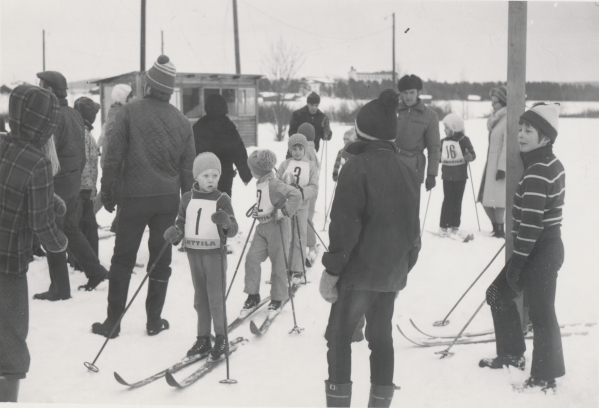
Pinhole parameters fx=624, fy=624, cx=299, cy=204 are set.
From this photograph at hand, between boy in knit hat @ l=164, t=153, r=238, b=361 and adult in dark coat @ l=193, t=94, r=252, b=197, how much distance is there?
2743 millimetres

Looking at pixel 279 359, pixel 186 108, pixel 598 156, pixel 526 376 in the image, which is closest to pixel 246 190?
pixel 598 156

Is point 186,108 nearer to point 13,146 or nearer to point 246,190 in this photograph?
point 246,190

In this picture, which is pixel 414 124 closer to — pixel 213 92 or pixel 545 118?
pixel 545 118

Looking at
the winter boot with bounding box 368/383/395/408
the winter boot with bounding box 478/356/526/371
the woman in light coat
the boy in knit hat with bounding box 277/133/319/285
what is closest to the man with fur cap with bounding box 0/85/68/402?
the winter boot with bounding box 368/383/395/408

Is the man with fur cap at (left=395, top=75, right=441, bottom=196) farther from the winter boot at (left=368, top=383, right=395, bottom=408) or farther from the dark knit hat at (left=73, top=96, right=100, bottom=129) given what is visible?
the winter boot at (left=368, top=383, right=395, bottom=408)

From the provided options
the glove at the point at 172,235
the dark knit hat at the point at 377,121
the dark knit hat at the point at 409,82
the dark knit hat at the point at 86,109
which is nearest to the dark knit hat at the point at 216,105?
the dark knit hat at the point at 86,109

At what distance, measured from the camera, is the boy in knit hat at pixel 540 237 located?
3385 millimetres

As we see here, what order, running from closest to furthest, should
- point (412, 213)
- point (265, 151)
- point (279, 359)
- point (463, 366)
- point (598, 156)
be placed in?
point (412, 213)
point (463, 366)
point (279, 359)
point (265, 151)
point (598, 156)

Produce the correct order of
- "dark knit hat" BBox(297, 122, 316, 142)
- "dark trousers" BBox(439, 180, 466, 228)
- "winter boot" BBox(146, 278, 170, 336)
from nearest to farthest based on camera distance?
1. "winter boot" BBox(146, 278, 170, 336)
2. "dark knit hat" BBox(297, 122, 316, 142)
3. "dark trousers" BBox(439, 180, 466, 228)

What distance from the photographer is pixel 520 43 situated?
13.2 feet

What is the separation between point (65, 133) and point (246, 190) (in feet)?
23.3

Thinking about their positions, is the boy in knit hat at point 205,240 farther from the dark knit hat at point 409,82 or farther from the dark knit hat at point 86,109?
the dark knit hat at point 409,82

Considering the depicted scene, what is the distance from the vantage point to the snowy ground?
354cm

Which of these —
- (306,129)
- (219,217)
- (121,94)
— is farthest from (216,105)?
(219,217)
